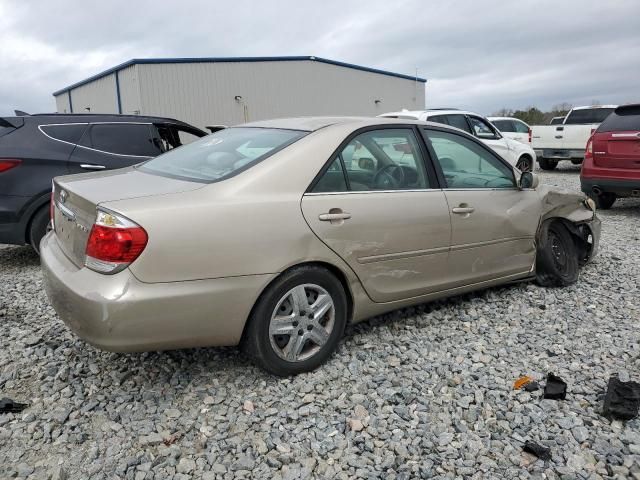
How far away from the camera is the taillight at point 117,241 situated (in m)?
2.54

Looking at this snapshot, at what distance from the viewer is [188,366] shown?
3.27 m

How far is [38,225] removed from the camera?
17.3 ft

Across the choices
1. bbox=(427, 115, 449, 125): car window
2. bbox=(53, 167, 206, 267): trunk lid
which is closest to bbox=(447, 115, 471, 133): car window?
bbox=(427, 115, 449, 125): car window

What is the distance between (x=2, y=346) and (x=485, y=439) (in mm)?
3013

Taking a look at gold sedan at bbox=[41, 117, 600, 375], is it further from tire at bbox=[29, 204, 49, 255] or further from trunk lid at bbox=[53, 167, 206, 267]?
tire at bbox=[29, 204, 49, 255]

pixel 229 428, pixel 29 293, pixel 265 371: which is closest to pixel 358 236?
pixel 265 371

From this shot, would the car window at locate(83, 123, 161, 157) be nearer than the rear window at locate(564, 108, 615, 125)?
Yes

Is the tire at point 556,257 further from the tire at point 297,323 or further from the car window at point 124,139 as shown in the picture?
the car window at point 124,139

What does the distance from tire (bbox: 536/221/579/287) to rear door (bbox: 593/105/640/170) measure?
3800 millimetres

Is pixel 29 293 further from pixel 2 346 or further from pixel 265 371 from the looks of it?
pixel 265 371

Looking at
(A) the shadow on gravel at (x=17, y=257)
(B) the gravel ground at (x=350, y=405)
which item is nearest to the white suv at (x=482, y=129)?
(A) the shadow on gravel at (x=17, y=257)

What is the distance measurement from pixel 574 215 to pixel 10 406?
4.50 meters

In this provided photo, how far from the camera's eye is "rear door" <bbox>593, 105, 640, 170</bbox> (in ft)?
25.8

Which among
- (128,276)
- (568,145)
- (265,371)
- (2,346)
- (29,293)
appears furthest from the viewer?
(568,145)
